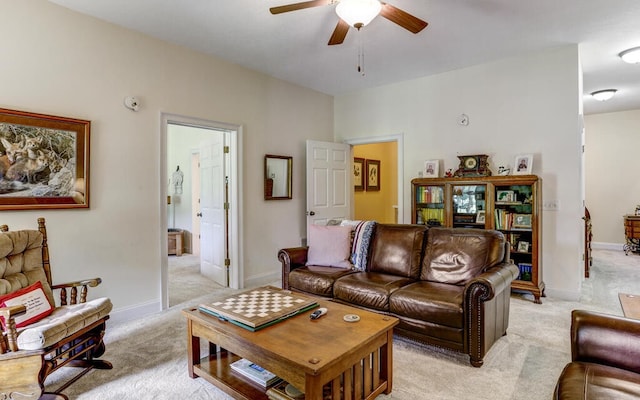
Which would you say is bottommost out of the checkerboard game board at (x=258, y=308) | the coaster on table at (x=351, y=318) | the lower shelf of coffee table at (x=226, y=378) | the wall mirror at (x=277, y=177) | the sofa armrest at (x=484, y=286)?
the lower shelf of coffee table at (x=226, y=378)

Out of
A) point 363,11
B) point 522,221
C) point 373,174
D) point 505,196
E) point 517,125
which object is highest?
point 363,11

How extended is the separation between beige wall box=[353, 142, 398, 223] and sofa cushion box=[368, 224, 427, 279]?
349 cm

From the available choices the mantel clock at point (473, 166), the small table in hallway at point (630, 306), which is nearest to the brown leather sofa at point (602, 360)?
the small table in hallway at point (630, 306)

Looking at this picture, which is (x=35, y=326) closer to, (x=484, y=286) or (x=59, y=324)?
(x=59, y=324)

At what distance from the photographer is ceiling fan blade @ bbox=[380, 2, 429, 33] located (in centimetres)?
234

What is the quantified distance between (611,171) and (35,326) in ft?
30.2

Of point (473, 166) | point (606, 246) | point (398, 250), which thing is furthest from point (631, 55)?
point (606, 246)

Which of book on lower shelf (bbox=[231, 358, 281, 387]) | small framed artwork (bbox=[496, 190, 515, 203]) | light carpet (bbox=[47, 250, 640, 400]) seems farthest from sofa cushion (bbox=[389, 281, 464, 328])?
small framed artwork (bbox=[496, 190, 515, 203])

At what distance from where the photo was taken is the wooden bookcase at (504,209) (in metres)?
3.85

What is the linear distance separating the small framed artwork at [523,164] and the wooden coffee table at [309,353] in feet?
9.78

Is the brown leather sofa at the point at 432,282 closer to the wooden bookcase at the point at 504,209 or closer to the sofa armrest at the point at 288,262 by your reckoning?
the sofa armrest at the point at 288,262

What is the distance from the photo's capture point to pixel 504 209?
410cm

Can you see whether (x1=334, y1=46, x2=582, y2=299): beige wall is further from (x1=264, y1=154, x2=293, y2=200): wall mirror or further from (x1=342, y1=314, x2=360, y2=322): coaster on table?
(x1=342, y1=314, x2=360, y2=322): coaster on table

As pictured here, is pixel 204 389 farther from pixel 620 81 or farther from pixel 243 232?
pixel 620 81
